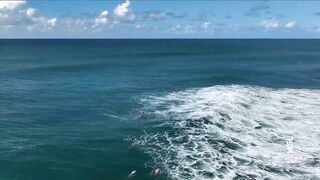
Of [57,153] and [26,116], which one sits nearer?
[57,153]

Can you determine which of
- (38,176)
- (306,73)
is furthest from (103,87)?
(306,73)

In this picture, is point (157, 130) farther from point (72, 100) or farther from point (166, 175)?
point (72, 100)

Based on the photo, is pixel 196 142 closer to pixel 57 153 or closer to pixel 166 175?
pixel 166 175

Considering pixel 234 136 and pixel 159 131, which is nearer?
pixel 234 136

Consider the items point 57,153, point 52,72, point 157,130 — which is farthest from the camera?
point 52,72

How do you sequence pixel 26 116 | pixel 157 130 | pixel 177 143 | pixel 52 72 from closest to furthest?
pixel 177 143
pixel 157 130
pixel 26 116
pixel 52 72

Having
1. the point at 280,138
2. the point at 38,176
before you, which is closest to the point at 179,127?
the point at 280,138

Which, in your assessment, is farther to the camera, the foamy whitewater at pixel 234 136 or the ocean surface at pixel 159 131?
the ocean surface at pixel 159 131

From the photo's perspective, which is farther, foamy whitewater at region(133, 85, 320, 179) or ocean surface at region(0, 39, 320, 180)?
ocean surface at region(0, 39, 320, 180)
